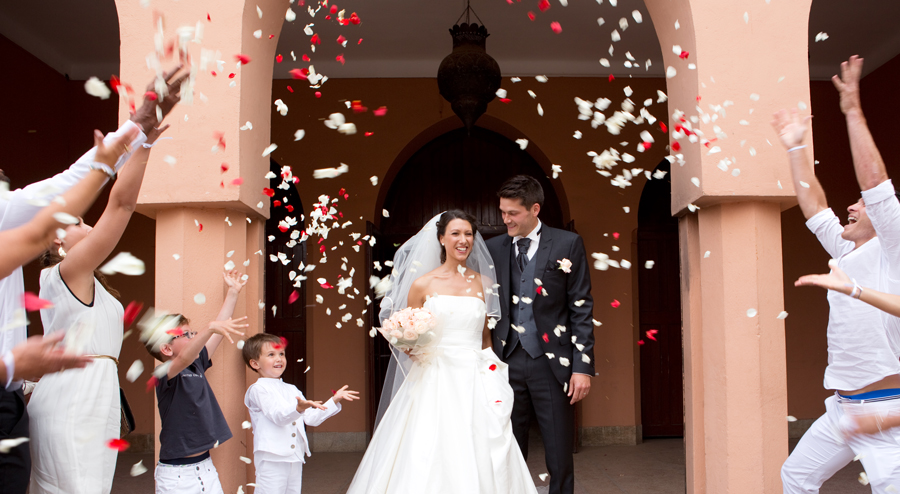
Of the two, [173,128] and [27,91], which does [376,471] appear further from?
[27,91]

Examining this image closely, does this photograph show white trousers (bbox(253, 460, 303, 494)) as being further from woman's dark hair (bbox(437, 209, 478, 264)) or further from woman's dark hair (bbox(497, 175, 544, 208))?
woman's dark hair (bbox(497, 175, 544, 208))

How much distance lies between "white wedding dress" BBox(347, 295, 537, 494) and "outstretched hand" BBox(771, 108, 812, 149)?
5.80 ft

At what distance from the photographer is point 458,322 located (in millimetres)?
3654

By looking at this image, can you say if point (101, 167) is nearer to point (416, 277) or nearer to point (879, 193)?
point (416, 277)

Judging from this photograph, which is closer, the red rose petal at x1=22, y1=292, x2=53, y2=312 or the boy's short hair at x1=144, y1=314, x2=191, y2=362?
the red rose petal at x1=22, y1=292, x2=53, y2=312

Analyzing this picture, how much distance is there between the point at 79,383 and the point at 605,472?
4303 mm

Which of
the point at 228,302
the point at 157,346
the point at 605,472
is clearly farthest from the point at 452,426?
the point at 605,472

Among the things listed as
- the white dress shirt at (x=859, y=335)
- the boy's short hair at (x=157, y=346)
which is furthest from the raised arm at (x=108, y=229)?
the white dress shirt at (x=859, y=335)

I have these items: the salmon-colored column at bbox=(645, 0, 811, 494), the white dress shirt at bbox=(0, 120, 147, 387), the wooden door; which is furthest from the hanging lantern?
the wooden door

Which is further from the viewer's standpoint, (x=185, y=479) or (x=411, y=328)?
(x=411, y=328)

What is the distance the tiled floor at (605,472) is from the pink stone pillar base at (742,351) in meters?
1.67

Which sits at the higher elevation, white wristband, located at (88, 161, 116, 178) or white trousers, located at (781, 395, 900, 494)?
white wristband, located at (88, 161, 116, 178)

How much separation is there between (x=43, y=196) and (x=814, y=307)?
6.82 meters

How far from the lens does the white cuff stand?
7.77ft
